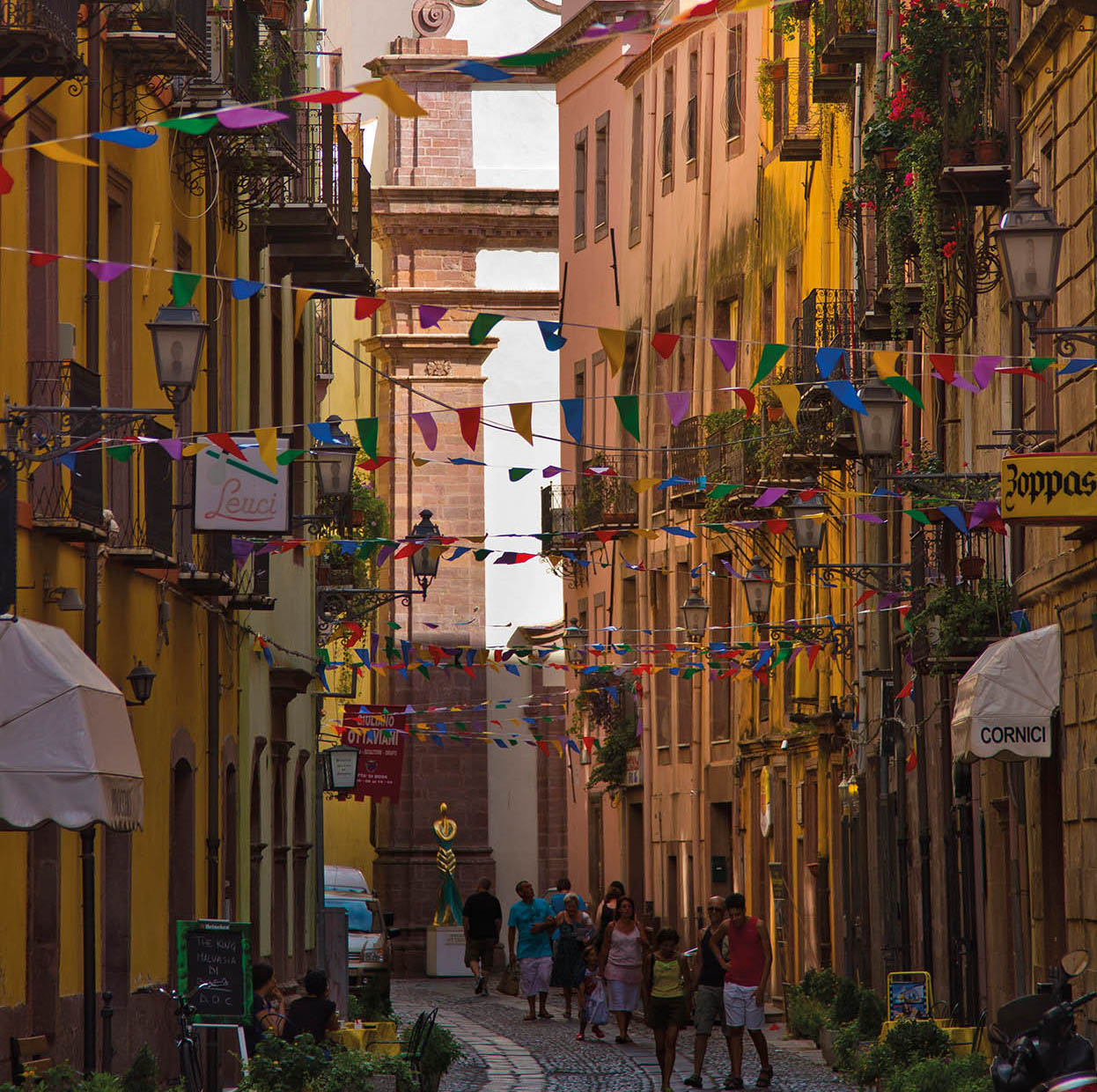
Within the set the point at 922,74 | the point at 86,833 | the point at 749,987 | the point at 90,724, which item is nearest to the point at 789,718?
the point at 749,987

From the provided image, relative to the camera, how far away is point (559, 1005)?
34.2 metres

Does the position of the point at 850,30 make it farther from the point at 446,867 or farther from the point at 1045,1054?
the point at 446,867

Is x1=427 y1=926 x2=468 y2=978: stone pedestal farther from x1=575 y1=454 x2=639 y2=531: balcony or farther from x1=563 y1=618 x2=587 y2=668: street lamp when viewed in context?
x1=575 y1=454 x2=639 y2=531: balcony

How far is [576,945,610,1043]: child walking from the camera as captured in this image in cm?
2597

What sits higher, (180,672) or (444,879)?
(180,672)

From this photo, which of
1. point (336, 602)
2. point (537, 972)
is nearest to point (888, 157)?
point (537, 972)

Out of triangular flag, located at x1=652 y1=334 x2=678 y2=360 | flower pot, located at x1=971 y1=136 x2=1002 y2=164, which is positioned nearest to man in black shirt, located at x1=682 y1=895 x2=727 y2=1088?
flower pot, located at x1=971 y1=136 x2=1002 y2=164

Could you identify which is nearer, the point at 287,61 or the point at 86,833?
the point at 86,833

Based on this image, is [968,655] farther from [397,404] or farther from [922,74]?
[397,404]

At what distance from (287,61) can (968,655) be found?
752cm

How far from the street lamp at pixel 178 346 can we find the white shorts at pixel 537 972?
52.7 ft

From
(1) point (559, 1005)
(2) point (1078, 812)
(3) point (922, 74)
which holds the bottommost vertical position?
(1) point (559, 1005)

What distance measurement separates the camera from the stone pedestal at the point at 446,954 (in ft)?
141

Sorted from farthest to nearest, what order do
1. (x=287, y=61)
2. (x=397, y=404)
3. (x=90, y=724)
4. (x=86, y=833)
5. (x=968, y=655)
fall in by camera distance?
(x=397, y=404)
(x=287, y=61)
(x=968, y=655)
(x=86, y=833)
(x=90, y=724)
